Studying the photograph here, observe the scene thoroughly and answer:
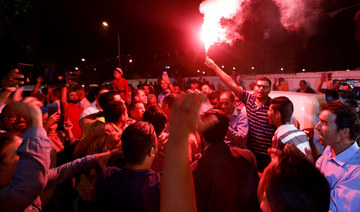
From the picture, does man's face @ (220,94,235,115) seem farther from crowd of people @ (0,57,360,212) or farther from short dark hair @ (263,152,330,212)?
short dark hair @ (263,152,330,212)

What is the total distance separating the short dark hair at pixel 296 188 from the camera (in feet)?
4.12

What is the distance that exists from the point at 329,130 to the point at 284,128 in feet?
2.77

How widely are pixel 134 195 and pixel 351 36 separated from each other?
2781 centimetres

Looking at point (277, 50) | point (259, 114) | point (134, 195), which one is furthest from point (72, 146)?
point (277, 50)

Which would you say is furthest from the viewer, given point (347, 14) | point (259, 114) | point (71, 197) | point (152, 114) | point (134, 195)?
point (347, 14)

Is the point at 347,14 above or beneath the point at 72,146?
above

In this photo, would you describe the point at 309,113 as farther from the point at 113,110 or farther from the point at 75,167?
the point at 75,167

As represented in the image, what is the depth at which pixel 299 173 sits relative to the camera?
132 cm

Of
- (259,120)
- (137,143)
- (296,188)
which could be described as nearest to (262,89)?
(259,120)

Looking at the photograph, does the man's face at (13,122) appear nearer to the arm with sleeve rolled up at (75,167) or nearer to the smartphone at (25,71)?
the smartphone at (25,71)

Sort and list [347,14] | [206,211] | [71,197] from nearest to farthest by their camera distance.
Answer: [206,211] < [71,197] < [347,14]

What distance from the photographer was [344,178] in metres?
2.30

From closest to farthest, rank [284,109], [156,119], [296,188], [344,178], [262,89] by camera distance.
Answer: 1. [296,188]
2. [344,178]
3. [156,119]
4. [284,109]
5. [262,89]

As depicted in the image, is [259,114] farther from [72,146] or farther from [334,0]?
[334,0]
